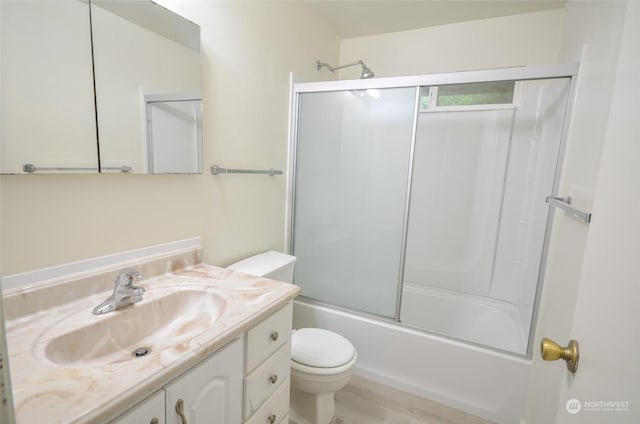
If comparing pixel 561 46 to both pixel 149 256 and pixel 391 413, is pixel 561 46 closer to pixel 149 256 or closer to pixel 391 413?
pixel 391 413

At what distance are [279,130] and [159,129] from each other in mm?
938

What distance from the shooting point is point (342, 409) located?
178cm

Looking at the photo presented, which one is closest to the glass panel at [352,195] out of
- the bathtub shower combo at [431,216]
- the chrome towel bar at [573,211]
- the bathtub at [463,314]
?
the bathtub shower combo at [431,216]

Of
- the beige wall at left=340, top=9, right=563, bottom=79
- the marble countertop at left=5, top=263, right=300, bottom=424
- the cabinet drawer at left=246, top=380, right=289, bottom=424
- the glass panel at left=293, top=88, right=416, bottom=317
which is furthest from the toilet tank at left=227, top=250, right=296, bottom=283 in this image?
the beige wall at left=340, top=9, right=563, bottom=79

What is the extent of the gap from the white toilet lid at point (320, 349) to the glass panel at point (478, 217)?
0.63 m

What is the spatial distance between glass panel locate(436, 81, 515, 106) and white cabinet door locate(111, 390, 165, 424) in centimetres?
258

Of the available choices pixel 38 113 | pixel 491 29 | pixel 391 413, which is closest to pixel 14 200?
pixel 38 113

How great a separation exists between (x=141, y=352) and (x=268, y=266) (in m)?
0.84

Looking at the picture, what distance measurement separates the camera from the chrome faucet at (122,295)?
1.00m

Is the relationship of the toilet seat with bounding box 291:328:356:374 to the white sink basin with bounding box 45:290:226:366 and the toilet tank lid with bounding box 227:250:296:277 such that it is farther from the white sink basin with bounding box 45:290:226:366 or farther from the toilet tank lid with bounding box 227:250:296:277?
the white sink basin with bounding box 45:290:226:366

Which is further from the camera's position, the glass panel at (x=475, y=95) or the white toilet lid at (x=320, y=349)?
the glass panel at (x=475, y=95)

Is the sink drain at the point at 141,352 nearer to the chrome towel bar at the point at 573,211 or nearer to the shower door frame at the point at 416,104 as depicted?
the shower door frame at the point at 416,104

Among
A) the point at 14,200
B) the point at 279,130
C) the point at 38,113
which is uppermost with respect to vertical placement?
the point at 279,130

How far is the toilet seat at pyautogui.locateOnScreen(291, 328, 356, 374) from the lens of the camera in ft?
4.95
